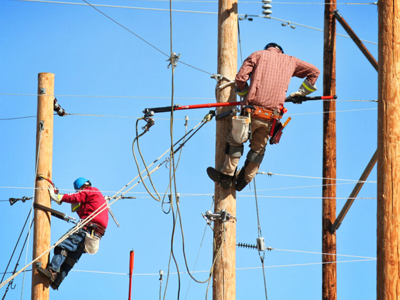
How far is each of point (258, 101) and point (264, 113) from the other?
0.48 ft

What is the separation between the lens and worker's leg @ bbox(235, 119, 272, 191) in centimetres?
934

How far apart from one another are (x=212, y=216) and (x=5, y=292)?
3583mm

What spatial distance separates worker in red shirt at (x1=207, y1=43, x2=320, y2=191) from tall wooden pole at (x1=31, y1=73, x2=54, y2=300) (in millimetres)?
2584

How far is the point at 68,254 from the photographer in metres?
11.1

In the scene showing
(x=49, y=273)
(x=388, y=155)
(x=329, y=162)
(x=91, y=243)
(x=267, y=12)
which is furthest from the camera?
(x=329, y=162)

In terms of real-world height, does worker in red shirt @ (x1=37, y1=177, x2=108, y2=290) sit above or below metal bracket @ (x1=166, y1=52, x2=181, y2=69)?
below

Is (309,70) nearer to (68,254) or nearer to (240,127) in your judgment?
(240,127)

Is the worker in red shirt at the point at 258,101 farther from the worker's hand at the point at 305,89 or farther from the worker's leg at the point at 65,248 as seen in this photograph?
the worker's leg at the point at 65,248

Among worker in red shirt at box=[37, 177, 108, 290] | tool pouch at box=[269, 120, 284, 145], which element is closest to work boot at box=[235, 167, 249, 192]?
tool pouch at box=[269, 120, 284, 145]

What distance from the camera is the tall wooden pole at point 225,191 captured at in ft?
29.8

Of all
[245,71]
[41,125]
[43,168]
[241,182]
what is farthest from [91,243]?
[245,71]

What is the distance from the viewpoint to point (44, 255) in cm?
1079

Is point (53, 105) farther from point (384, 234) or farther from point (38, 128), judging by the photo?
point (384, 234)

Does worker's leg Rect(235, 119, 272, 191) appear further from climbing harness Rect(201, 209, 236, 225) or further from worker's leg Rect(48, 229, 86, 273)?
worker's leg Rect(48, 229, 86, 273)
